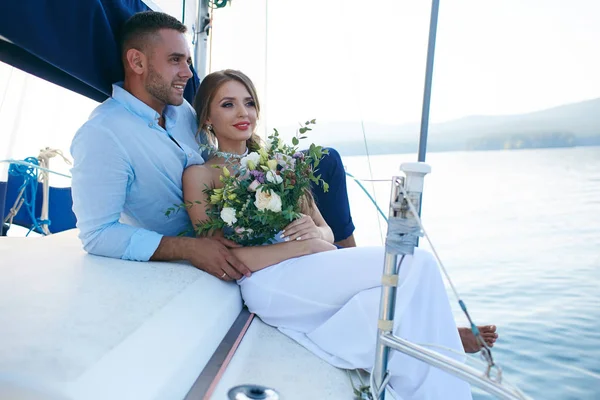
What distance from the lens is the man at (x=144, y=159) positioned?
178cm

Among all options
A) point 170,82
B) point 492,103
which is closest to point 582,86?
point 492,103

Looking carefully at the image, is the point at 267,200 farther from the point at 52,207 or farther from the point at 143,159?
the point at 52,207

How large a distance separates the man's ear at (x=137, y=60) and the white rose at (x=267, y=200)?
910mm

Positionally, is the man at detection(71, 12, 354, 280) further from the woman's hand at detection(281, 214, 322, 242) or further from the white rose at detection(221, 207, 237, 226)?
the woman's hand at detection(281, 214, 322, 242)

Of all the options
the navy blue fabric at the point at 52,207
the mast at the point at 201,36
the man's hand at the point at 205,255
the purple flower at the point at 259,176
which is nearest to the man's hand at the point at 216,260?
the man's hand at the point at 205,255

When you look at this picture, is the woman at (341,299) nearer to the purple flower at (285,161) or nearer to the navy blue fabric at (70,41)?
the purple flower at (285,161)

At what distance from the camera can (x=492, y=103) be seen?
15.3m

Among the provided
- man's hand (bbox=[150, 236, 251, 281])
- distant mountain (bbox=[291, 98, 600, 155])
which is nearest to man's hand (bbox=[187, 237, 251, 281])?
man's hand (bbox=[150, 236, 251, 281])

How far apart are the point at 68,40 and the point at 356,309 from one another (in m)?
1.42

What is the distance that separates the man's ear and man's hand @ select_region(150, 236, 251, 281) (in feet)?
2.72

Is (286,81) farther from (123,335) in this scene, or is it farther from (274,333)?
(123,335)

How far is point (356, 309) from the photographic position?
5.16 feet

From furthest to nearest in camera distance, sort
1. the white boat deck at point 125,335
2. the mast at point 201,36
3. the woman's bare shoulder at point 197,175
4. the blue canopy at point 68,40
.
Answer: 1. the mast at point 201,36
2. the woman's bare shoulder at point 197,175
3. the blue canopy at point 68,40
4. the white boat deck at point 125,335

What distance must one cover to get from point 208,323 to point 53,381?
0.54 m
